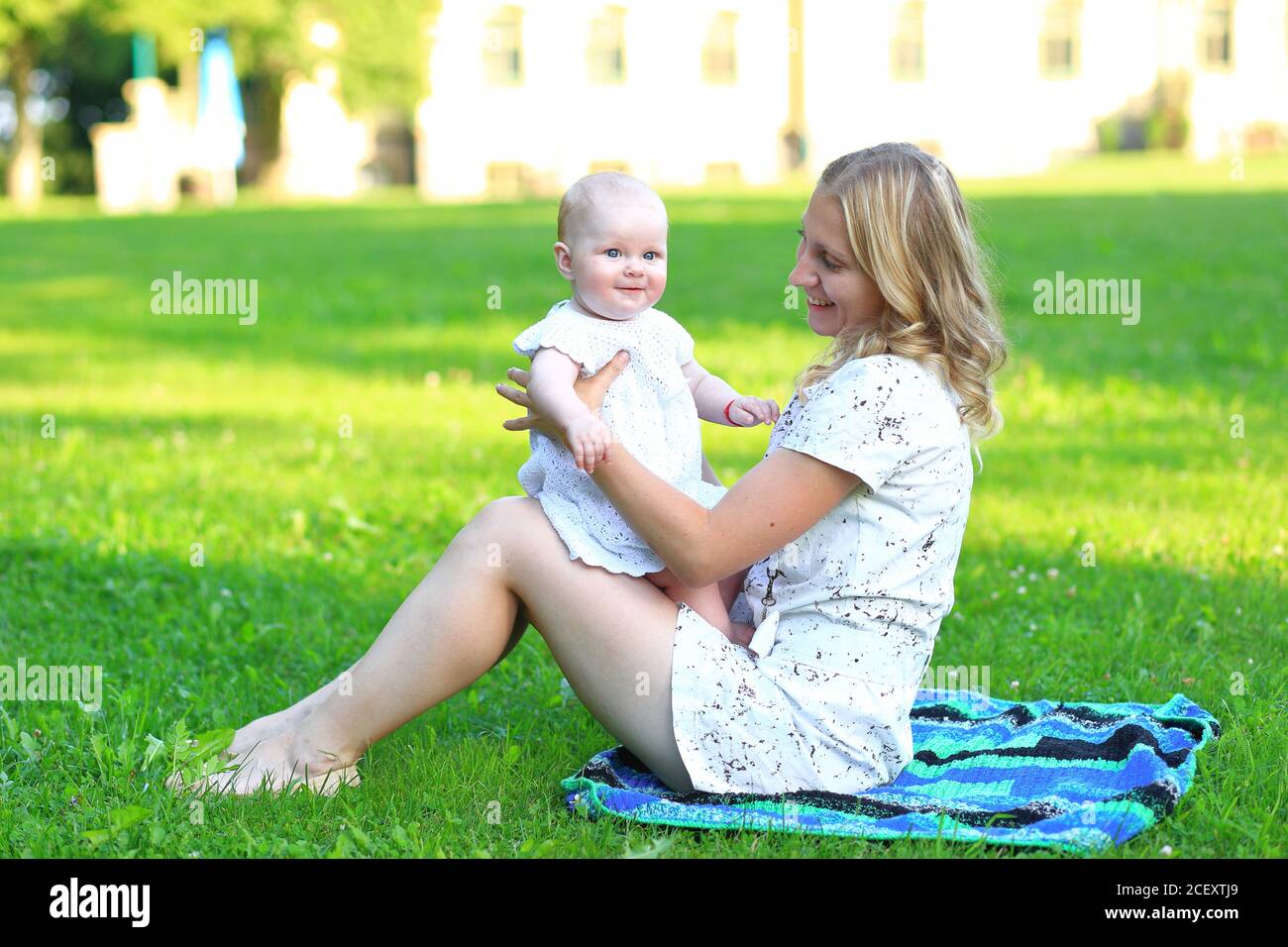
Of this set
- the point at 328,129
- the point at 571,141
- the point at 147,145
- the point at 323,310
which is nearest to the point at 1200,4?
the point at 571,141

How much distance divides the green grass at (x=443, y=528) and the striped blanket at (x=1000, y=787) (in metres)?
0.05

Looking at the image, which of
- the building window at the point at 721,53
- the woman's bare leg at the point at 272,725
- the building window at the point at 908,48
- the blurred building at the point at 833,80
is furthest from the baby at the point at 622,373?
the building window at the point at 908,48

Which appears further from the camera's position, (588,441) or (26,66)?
(26,66)

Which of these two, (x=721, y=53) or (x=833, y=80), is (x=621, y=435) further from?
(x=721, y=53)

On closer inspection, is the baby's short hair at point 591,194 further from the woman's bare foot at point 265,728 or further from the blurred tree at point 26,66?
the blurred tree at point 26,66

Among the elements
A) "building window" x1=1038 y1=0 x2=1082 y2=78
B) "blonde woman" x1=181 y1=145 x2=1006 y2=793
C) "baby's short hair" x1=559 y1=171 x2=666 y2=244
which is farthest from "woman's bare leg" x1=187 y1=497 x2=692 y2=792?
"building window" x1=1038 y1=0 x2=1082 y2=78

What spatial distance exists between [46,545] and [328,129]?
107 feet

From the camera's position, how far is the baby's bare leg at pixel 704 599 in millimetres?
3034

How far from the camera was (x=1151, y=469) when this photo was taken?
19.5 feet

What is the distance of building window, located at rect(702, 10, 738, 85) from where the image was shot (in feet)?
115

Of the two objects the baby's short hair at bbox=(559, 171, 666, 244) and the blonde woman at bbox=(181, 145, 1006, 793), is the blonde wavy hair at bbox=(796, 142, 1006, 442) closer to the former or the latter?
the blonde woman at bbox=(181, 145, 1006, 793)

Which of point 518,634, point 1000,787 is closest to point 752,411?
point 518,634

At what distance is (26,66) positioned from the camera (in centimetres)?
3219

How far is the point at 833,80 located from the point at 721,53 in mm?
2705
